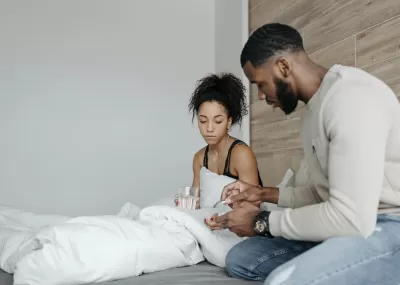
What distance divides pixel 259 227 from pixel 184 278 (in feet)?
0.82

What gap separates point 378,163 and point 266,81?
370 mm

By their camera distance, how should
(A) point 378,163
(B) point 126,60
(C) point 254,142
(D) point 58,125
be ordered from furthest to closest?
1. (B) point 126,60
2. (D) point 58,125
3. (C) point 254,142
4. (A) point 378,163

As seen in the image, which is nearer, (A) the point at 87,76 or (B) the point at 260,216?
(B) the point at 260,216

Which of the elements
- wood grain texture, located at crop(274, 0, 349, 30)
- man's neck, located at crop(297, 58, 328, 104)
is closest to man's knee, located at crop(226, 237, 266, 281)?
man's neck, located at crop(297, 58, 328, 104)

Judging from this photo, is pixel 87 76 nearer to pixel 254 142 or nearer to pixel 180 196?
pixel 254 142

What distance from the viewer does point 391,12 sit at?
1.83 meters

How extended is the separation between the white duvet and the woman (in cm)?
57

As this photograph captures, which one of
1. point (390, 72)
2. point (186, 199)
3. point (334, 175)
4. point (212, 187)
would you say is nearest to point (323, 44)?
point (390, 72)

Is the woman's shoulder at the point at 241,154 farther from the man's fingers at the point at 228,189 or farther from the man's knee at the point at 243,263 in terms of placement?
the man's knee at the point at 243,263

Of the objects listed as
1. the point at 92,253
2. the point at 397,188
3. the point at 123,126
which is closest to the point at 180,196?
the point at 92,253

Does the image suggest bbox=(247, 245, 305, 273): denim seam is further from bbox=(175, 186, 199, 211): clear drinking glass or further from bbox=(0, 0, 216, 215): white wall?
bbox=(0, 0, 216, 215): white wall

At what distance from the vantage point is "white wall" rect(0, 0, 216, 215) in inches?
127

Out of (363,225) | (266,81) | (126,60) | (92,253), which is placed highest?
(126,60)

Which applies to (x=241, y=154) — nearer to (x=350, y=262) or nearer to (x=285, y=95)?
(x=285, y=95)
